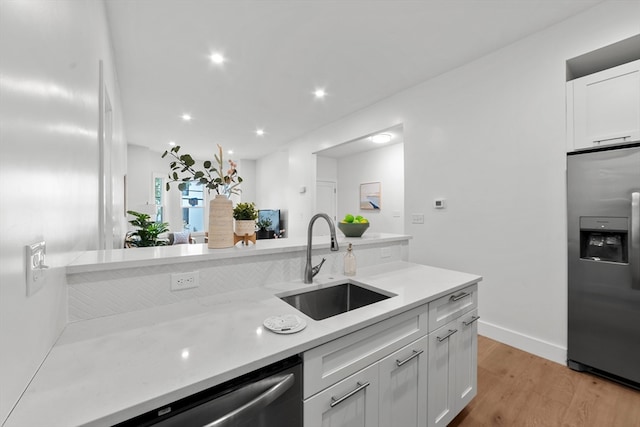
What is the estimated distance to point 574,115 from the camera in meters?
2.11

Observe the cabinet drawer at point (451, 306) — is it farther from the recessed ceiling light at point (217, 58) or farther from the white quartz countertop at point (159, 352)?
the recessed ceiling light at point (217, 58)

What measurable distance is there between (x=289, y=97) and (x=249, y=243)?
2877 millimetres

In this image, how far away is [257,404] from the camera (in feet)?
2.33

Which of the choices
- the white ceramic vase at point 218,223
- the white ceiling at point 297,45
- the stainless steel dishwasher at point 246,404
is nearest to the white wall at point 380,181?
the white ceiling at point 297,45

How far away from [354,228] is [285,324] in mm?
1141

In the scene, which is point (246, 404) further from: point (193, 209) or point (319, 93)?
point (193, 209)

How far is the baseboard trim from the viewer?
2189 mm

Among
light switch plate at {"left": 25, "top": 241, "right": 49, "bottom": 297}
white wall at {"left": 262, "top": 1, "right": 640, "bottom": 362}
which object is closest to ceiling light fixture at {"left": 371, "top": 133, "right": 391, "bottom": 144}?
white wall at {"left": 262, "top": 1, "right": 640, "bottom": 362}

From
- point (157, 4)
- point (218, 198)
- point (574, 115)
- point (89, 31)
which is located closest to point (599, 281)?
point (574, 115)

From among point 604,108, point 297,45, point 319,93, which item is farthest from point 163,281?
point 319,93

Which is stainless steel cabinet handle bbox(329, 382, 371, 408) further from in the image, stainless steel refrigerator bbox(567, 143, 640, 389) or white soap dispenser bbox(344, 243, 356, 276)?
stainless steel refrigerator bbox(567, 143, 640, 389)

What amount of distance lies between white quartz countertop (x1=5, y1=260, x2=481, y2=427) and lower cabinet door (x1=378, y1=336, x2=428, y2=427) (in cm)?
20

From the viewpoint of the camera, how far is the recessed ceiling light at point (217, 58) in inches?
106

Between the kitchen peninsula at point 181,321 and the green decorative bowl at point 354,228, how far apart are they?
0.32 m
